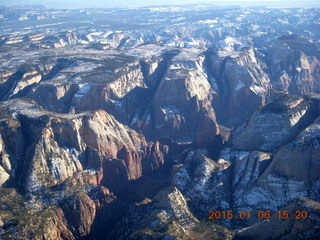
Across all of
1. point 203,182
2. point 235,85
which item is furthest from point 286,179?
point 235,85

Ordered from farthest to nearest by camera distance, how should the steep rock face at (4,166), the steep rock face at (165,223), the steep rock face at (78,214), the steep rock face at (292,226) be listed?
1. the steep rock face at (4,166)
2. the steep rock face at (78,214)
3. the steep rock face at (165,223)
4. the steep rock face at (292,226)

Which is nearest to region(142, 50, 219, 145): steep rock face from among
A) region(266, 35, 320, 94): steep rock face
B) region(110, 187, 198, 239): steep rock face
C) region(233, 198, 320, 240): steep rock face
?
region(266, 35, 320, 94): steep rock face

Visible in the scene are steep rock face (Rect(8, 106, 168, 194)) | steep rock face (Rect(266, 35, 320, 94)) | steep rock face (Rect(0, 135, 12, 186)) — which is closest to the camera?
steep rock face (Rect(0, 135, 12, 186))

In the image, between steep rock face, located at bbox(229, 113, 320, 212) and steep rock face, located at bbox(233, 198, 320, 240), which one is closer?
steep rock face, located at bbox(233, 198, 320, 240)

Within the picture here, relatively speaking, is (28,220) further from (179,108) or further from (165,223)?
(179,108)

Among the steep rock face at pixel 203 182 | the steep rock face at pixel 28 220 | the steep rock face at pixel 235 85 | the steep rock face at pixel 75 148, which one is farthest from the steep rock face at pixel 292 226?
the steep rock face at pixel 235 85

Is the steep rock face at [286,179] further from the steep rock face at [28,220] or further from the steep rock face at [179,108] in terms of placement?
the steep rock face at [179,108]

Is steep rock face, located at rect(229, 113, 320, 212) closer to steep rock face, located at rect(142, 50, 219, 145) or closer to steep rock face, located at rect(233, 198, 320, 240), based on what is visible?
steep rock face, located at rect(233, 198, 320, 240)
